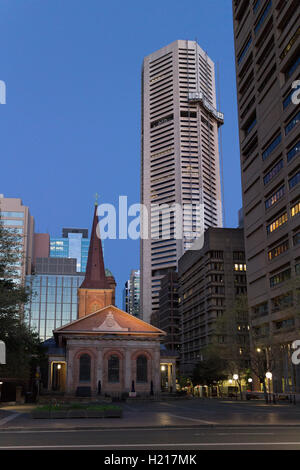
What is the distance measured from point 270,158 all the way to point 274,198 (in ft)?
21.4

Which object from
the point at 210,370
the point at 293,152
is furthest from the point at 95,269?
the point at 293,152

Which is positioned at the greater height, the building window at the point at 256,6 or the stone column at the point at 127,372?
the building window at the point at 256,6

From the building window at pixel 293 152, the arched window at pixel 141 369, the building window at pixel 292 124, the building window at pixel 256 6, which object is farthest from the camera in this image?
the building window at pixel 256 6

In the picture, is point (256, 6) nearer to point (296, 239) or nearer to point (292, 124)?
point (292, 124)

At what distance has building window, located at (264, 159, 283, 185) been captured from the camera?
73188mm

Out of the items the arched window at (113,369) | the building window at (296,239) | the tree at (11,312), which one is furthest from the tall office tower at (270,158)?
the tree at (11,312)

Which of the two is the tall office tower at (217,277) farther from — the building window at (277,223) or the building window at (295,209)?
the building window at (295,209)

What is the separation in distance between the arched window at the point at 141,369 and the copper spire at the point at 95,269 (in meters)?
19.8

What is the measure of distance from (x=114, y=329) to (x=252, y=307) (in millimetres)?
25159

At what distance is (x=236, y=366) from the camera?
2638 inches

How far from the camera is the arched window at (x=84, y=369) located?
70750 mm

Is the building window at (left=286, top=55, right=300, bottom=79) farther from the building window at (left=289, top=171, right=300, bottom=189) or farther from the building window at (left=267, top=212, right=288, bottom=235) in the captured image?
the building window at (left=267, top=212, right=288, bottom=235)
